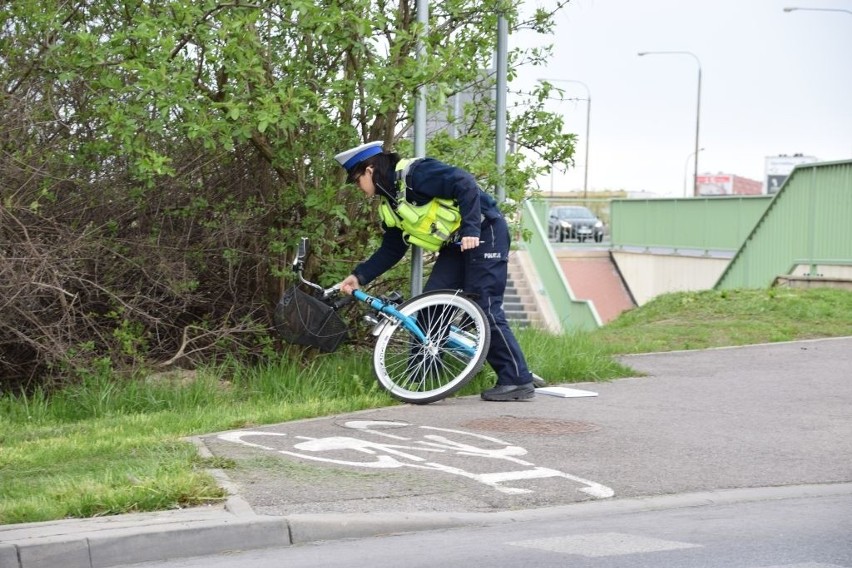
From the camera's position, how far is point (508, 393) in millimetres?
9875

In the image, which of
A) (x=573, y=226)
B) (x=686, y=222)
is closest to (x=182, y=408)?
(x=686, y=222)

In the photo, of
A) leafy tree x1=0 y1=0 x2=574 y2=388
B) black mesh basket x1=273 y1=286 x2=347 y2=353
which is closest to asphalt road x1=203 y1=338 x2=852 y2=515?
black mesh basket x1=273 y1=286 x2=347 y2=353

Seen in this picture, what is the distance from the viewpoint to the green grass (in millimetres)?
6449

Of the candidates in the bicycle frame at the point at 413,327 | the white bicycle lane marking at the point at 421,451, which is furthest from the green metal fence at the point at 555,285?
the white bicycle lane marking at the point at 421,451

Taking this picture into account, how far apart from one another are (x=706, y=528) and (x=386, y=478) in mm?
1664

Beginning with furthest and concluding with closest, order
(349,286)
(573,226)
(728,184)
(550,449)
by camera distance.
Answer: (728,184)
(573,226)
(349,286)
(550,449)

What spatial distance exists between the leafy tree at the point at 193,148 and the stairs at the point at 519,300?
16.0 m

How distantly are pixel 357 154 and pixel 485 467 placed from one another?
125 inches

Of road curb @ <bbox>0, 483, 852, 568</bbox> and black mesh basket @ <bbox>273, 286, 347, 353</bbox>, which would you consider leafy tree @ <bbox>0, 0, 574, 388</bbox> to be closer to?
black mesh basket @ <bbox>273, 286, 347, 353</bbox>

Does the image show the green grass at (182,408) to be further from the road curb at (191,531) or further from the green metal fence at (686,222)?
the green metal fence at (686,222)

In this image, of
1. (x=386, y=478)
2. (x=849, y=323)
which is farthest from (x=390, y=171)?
(x=849, y=323)

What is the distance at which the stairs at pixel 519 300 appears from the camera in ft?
95.0

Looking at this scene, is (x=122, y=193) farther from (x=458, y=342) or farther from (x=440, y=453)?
(x=440, y=453)

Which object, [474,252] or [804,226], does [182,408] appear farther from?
[804,226]
